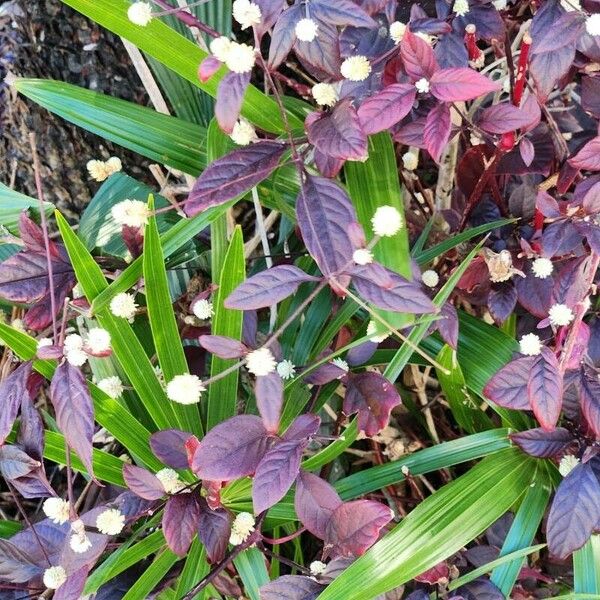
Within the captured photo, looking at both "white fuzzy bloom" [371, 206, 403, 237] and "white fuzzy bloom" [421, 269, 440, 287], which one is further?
"white fuzzy bloom" [421, 269, 440, 287]

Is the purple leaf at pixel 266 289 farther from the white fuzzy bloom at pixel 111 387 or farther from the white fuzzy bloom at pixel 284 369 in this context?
the white fuzzy bloom at pixel 111 387

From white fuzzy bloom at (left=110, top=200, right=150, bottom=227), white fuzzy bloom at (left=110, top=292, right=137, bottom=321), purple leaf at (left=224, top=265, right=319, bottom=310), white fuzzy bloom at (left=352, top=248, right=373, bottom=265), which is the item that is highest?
white fuzzy bloom at (left=110, top=200, right=150, bottom=227)

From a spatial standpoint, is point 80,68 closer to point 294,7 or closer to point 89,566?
point 294,7

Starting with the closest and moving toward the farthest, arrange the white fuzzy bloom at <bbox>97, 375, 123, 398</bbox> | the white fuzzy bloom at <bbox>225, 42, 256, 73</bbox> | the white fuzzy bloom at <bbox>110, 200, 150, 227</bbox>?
the white fuzzy bloom at <bbox>225, 42, 256, 73</bbox>
the white fuzzy bloom at <bbox>110, 200, 150, 227</bbox>
the white fuzzy bloom at <bbox>97, 375, 123, 398</bbox>

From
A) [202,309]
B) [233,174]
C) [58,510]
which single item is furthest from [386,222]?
[58,510]

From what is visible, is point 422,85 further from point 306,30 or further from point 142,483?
point 142,483

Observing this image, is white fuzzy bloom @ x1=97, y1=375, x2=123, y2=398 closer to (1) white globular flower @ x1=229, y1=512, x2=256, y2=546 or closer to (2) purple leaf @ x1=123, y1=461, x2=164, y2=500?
(2) purple leaf @ x1=123, y1=461, x2=164, y2=500

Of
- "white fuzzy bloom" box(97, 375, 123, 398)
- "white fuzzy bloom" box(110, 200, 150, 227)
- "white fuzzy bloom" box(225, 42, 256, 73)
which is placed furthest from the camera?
"white fuzzy bloom" box(97, 375, 123, 398)

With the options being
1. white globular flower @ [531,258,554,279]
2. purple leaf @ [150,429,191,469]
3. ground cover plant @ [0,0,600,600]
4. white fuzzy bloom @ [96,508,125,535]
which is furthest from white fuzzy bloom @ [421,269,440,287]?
white fuzzy bloom @ [96,508,125,535]
